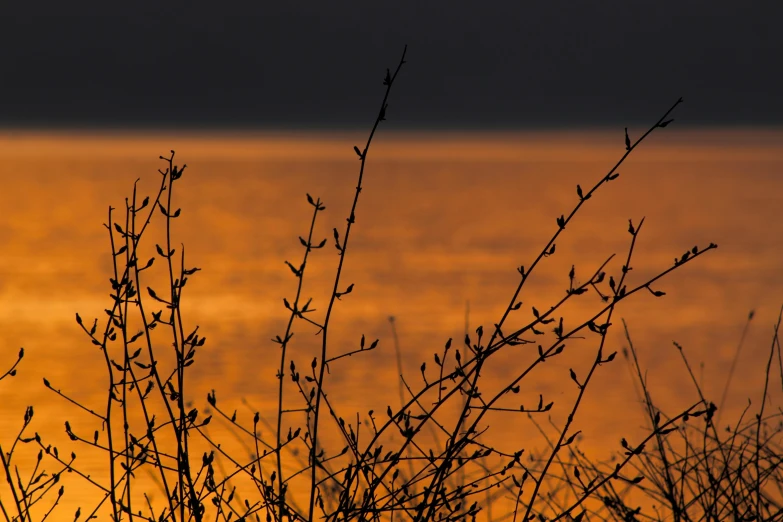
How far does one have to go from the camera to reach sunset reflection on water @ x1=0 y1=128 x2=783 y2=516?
23.4ft

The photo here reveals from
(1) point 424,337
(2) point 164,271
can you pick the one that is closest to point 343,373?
(1) point 424,337

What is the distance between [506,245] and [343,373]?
7.91 meters

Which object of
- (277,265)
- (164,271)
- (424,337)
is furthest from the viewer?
(277,265)

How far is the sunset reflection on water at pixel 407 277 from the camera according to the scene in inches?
281

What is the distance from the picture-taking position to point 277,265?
42.5ft

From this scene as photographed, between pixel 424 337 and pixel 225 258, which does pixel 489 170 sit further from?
pixel 424 337

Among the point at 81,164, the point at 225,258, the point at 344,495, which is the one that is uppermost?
the point at 344,495

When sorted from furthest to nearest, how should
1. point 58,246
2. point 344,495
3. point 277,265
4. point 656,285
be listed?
point 58,246 → point 277,265 → point 656,285 → point 344,495

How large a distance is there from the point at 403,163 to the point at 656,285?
→ 29.1m

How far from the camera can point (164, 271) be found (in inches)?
468

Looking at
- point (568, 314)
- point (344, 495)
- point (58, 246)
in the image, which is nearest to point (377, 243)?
point (58, 246)

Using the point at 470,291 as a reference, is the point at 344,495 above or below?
above

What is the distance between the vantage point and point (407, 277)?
40.0 feet

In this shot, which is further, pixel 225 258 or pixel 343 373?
pixel 225 258
